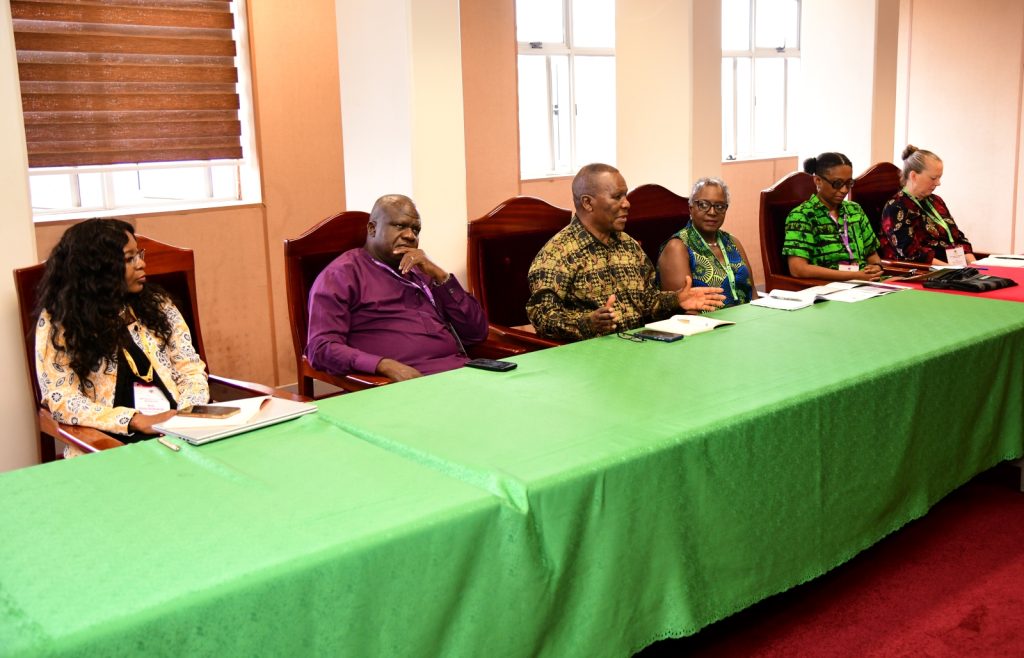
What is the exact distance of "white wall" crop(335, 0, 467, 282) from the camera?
3.73 metres

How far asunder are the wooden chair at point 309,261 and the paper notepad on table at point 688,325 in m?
0.52

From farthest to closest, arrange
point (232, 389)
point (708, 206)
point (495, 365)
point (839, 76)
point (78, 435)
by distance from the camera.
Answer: point (839, 76) → point (708, 206) → point (232, 389) → point (495, 365) → point (78, 435)

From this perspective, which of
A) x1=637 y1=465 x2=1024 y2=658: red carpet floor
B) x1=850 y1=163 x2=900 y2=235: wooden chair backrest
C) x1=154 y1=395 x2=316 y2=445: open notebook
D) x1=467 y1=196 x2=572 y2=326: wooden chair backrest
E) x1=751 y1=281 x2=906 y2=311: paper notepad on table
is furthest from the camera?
x1=850 y1=163 x2=900 y2=235: wooden chair backrest

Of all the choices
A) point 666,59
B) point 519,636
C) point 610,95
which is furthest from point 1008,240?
point 519,636

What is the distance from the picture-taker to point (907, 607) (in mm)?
2652

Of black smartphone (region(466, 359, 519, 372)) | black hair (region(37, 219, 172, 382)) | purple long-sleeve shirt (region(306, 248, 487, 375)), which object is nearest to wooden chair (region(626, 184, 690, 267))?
purple long-sleeve shirt (region(306, 248, 487, 375))

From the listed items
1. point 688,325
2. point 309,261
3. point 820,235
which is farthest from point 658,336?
point 820,235

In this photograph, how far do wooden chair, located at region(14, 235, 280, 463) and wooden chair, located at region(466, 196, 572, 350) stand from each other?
105 centimetres

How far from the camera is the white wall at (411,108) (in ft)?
12.2

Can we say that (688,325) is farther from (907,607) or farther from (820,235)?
(820,235)

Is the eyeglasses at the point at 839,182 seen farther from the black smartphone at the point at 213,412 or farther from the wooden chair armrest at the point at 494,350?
the black smartphone at the point at 213,412

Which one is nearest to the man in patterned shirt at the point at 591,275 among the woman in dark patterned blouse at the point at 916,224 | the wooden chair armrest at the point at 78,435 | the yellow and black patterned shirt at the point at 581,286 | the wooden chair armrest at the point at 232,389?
the yellow and black patterned shirt at the point at 581,286

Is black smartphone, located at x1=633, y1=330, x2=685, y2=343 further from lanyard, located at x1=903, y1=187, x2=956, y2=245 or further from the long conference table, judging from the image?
lanyard, located at x1=903, y1=187, x2=956, y2=245

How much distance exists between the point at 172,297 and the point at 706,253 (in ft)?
6.47
